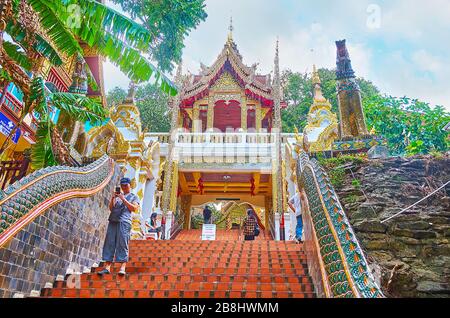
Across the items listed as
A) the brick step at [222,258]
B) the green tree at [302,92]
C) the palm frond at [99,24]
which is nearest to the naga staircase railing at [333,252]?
the brick step at [222,258]

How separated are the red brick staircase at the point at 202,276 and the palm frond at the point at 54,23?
11.9 ft

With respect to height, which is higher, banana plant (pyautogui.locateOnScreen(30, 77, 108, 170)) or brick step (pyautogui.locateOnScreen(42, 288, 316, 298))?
banana plant (pyautogui.locateOnScreen(30, 77, 108, 170))

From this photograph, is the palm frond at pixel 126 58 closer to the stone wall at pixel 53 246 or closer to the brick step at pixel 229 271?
the stone wall at pixel 53 246

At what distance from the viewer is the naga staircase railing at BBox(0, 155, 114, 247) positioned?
3.28 metres

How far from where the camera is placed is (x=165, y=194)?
11.2 metres

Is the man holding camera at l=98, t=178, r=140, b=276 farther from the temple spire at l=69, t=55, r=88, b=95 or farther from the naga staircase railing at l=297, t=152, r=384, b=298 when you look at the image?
the temple spire at l=69, t=55, r=88, b=95

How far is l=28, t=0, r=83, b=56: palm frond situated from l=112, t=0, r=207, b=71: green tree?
5.74 m

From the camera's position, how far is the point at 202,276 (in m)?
3.96

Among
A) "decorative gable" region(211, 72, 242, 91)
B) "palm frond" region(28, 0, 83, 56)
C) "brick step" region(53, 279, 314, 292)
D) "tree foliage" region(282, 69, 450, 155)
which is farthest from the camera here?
"decorative gable" region(211, 72, 242, 91)

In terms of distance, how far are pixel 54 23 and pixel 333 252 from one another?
516cm

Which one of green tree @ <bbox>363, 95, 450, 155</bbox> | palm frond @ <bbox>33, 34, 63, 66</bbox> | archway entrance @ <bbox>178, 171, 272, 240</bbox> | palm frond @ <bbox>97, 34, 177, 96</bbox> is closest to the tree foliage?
green tree @ <bbox>363, 95, 450, 155</bbox>

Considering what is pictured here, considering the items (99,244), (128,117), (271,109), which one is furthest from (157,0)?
(99,244)
